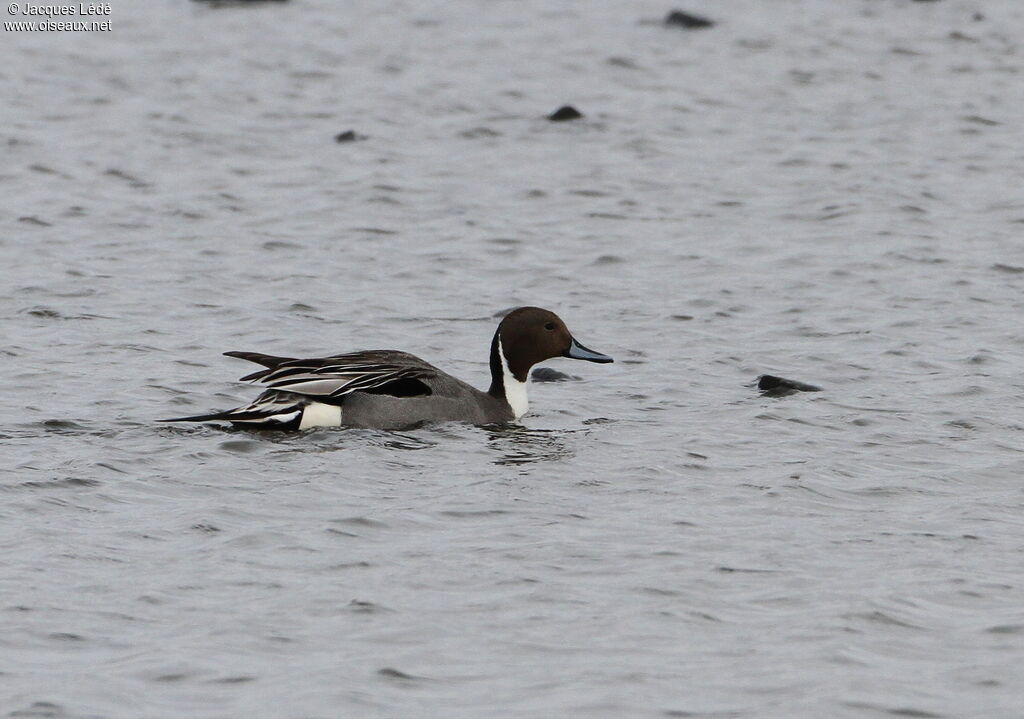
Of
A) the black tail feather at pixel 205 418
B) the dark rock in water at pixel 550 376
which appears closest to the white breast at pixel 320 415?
the black tail feather at pixel 205 418

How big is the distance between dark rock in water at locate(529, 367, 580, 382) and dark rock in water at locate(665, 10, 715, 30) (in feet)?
43.7

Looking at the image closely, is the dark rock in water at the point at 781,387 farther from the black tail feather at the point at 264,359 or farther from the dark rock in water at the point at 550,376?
the black tail feather at the point at 264,359

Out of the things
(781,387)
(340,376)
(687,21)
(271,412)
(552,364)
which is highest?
(687,21)

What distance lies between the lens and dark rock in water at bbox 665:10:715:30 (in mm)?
24969

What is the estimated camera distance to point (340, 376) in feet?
34.7

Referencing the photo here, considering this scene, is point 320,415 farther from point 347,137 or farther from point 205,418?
point 347,137

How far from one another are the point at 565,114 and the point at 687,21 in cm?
555

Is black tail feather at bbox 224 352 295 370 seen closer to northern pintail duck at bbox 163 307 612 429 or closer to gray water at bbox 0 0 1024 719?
northern pintail duck at bbox 163 307 612 429

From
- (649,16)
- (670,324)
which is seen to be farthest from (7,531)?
(649,16)

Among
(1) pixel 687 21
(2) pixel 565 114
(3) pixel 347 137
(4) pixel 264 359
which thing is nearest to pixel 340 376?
(4) pixel 264 359

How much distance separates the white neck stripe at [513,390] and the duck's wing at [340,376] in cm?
59

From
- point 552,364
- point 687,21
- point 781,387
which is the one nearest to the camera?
point 781,387

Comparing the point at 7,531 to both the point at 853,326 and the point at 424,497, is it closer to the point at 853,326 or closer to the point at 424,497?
the point at 424,497

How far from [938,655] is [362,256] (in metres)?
9.01
